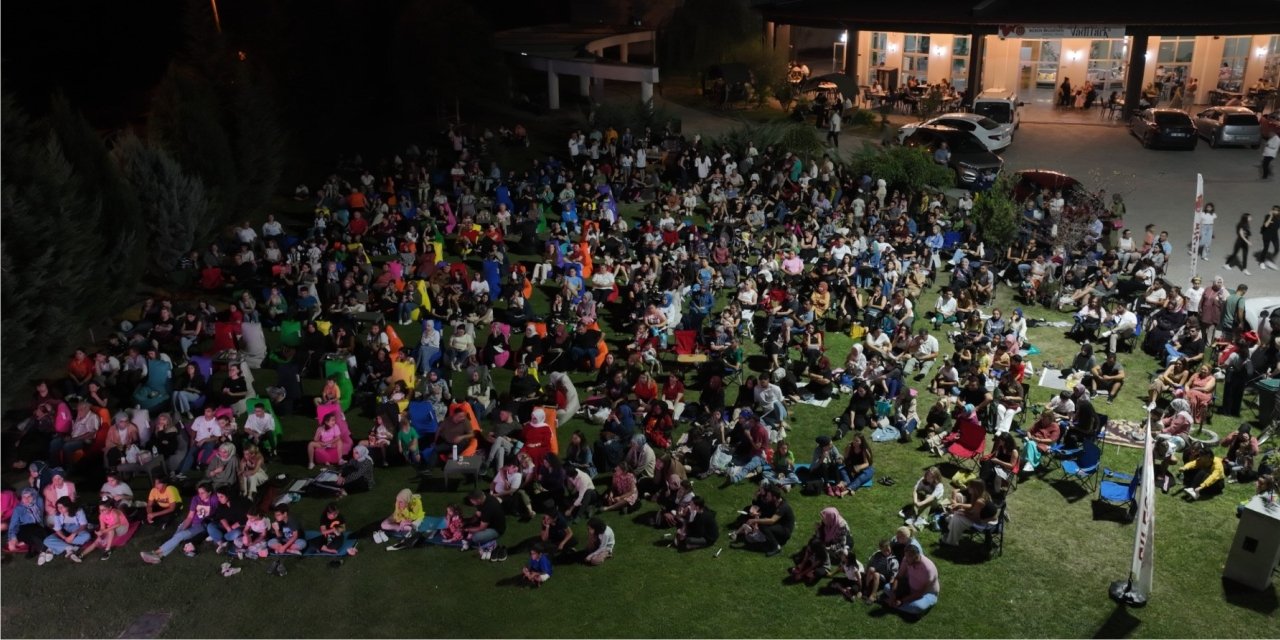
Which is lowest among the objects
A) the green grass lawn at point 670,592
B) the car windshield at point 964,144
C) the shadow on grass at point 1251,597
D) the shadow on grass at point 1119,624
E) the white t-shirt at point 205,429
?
the green grass lawn at point 670,592

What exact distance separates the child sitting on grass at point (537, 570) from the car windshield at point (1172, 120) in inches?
1075

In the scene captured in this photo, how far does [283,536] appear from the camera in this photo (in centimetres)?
1245

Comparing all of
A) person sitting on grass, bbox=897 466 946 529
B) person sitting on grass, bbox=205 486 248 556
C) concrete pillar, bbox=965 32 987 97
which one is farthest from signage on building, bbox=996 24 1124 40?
person sitting on grass, bbox=205 486 248 556

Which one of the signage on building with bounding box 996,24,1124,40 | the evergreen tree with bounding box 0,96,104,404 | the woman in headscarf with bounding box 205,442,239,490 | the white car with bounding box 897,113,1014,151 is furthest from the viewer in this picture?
the signage on building with bounding box 996,24,1124,40

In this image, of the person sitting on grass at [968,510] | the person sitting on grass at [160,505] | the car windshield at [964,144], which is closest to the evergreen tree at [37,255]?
the person sitting on grass at [160,505]

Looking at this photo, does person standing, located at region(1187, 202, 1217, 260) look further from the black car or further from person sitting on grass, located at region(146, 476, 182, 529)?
person sitting on grass, located at region(146, 476, 182, 529)

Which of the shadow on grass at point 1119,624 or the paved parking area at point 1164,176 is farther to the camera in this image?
the paved parking area at point 1164,176

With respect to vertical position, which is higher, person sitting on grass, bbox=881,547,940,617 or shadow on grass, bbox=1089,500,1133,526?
person sitting on grass, bbox=881,547,940,617

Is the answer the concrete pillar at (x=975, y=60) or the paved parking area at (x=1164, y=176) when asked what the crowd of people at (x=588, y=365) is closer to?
the paved parking area at (x=1164, y=176)

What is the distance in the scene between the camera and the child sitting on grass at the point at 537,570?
11.7 metres

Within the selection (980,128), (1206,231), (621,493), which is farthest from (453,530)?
(980,128)

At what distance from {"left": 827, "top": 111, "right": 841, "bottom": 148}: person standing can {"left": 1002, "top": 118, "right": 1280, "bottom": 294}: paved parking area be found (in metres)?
4.98

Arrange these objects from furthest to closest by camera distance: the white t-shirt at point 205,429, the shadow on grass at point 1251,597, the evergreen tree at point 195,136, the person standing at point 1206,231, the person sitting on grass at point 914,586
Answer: the evergreen tree at point 195,136 < the person standing at point 1206,231 < the white t-shirt at point 205,429 < the shadow on grass at point 1251,597 < the person sitting on grass at point 914,586

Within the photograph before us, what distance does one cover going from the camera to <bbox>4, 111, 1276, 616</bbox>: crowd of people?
1271 centimetres
